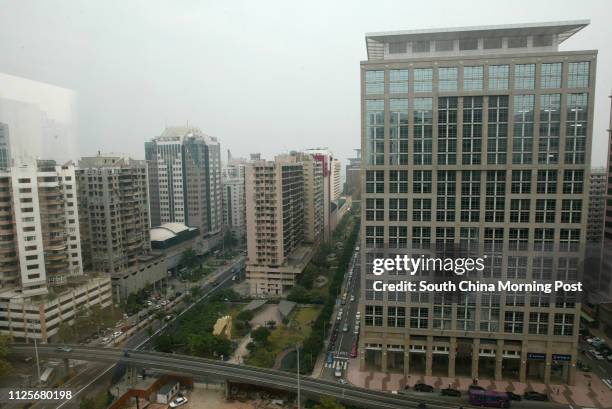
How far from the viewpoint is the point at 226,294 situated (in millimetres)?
19750

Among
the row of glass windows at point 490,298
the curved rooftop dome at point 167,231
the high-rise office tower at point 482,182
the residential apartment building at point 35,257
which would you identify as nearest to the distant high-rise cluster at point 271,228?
the curved rooftop dome at point 167,231

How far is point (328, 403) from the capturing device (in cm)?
967

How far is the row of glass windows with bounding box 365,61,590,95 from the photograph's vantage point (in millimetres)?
10844

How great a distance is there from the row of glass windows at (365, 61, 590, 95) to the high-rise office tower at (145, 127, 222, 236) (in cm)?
2086

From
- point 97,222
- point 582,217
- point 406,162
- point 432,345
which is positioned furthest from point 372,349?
point 97,222

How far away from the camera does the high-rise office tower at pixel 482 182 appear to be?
433 inches

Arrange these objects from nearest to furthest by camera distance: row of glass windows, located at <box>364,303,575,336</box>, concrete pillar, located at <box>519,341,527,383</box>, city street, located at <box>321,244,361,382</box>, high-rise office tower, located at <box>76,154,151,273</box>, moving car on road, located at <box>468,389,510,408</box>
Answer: moving car on road, located at <box>468,389,510,408</box>
row of glass windows, located at <box>364,303,575,336</box>
concrete pillar, located at <box>519,341,527,383</box>
city street, located at <box>321,244,361,382</box>
high-rise office tower, located at <box>76,154,151,273</box>

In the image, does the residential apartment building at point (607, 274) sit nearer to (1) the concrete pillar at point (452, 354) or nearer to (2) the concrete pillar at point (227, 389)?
(1) the concrete pillar at point (452, 354)

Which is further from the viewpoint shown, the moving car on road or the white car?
the white car

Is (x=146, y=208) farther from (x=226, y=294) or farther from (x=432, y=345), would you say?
(x=432, y=345)

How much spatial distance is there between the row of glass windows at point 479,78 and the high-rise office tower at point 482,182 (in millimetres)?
28

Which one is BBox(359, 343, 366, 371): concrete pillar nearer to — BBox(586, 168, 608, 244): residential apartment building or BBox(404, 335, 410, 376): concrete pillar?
BBox(404, 335, 410, 376): concrete pillar

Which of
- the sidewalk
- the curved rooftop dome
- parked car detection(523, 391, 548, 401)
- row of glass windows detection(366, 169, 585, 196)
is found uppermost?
row of glass windows detection(366, 169, 585, 196)

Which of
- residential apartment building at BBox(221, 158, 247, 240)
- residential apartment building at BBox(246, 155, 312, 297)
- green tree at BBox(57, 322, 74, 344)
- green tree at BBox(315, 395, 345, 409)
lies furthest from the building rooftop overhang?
residential apartment building at BBox(221, 158, 247, 240)
